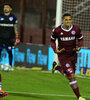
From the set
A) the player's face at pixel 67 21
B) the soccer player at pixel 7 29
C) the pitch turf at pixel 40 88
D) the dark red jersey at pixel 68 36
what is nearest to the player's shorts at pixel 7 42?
the soccer player at pixel 7 29

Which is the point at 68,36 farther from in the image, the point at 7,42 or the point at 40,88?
the point at 7,42

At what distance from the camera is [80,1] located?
57.3 feet

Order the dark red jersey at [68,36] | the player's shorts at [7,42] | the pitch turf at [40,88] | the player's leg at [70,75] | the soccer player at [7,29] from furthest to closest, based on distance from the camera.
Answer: the player's shorts at [7,42] < the soccer player at [7,29] < the pitch turf at [40,88] < the dark red jersey at [68,36] < the player's leg at [70,75]

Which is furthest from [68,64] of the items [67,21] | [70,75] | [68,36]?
[67,21]

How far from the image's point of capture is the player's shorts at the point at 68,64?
757 centimetres

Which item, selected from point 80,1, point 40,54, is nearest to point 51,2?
point 80,1

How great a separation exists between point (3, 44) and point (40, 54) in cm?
250

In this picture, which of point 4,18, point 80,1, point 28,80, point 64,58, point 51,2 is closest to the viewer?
point 64,58

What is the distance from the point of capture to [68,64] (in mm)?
7707

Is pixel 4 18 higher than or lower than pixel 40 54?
higher

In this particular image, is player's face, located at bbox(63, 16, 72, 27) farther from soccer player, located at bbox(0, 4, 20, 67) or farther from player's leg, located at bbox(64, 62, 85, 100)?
soccer player, located at bbox(0, 4, 20, 67)

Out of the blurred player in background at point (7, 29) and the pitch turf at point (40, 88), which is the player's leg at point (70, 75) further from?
the blurred player in background at point (7, 29)

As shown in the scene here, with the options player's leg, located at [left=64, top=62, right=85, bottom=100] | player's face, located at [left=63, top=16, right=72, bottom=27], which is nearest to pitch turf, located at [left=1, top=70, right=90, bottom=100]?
player's leg, located at [left=64, top=62, right=85, bottom=100]

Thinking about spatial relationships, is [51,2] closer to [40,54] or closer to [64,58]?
[40,54]
